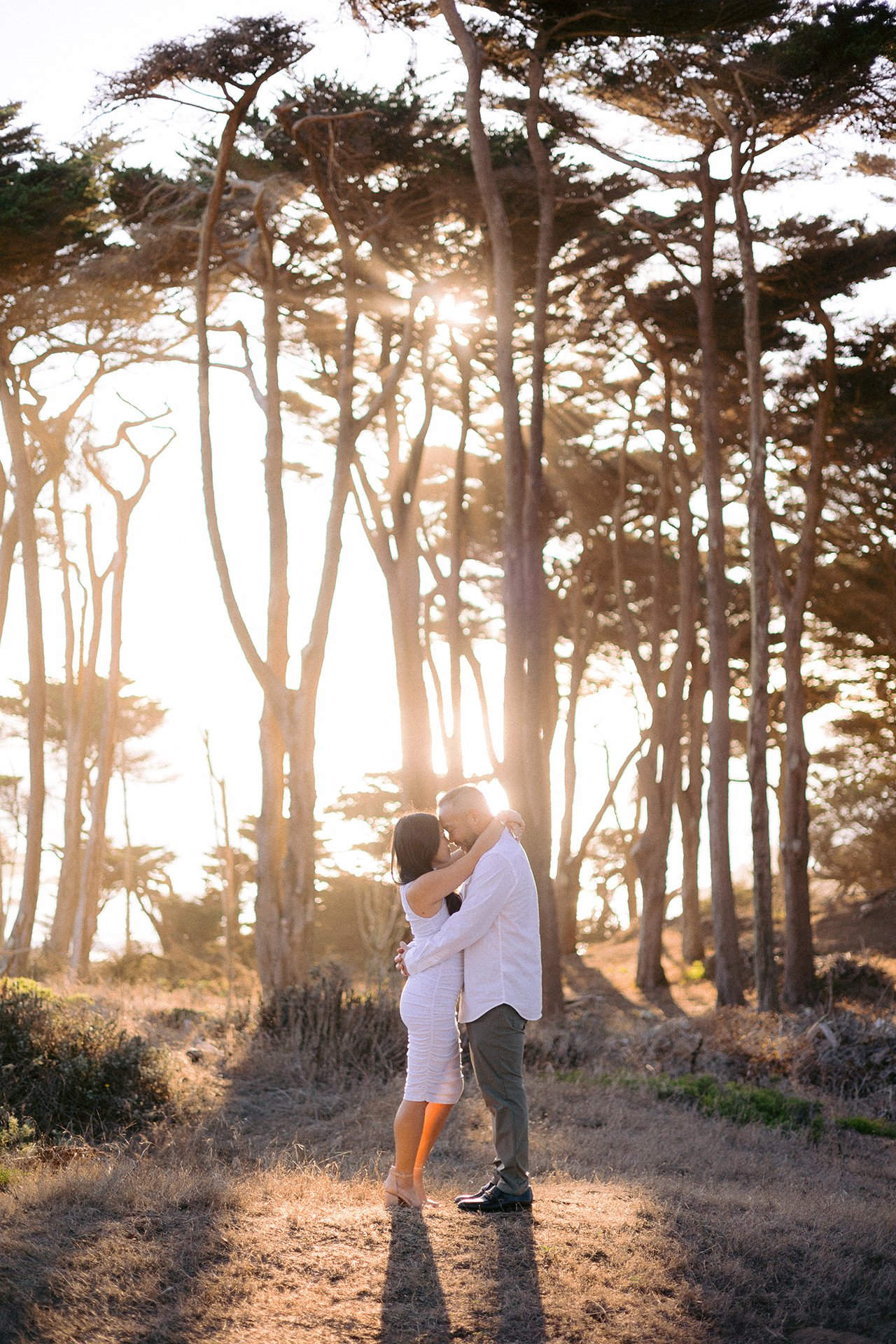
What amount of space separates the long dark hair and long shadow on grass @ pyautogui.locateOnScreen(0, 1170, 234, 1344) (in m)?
1.39

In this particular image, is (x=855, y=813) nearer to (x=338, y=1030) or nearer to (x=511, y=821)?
(x=338, y=1030)

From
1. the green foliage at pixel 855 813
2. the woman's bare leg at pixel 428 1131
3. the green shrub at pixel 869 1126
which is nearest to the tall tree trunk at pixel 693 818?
the green foliage at pixel 855 813

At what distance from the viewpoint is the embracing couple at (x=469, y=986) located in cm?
474

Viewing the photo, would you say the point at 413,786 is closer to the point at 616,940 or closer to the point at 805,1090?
the point at 805,1090

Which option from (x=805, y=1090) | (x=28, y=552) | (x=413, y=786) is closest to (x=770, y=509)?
(x=413, y=786)

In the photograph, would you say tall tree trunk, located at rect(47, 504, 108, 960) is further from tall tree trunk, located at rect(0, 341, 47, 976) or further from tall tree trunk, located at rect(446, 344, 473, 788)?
tall tree trunk, located at rect(446, 344, 473, 788)

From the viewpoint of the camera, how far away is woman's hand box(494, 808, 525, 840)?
4.92 m

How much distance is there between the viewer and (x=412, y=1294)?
12.9ft

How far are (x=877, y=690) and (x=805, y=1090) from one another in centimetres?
1531

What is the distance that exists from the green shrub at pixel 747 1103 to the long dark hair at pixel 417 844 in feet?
12.9

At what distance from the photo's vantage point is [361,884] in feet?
93.5

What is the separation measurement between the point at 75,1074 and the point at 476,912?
364 centimetres

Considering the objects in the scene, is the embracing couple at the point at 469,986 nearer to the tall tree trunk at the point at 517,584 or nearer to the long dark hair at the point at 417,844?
the long dark hair at the point at 417,844

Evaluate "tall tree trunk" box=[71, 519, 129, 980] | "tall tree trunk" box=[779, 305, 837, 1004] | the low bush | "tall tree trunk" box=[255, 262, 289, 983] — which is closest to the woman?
the low bush
